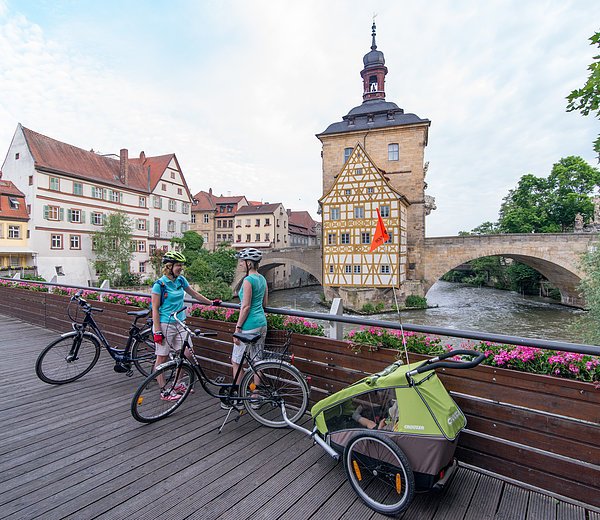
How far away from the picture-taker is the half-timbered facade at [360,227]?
25797 millimetres

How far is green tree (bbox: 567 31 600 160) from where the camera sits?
5840 millimetres

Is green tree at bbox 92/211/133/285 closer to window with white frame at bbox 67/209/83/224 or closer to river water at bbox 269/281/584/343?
window with white frame at bbox 67/209/83/224

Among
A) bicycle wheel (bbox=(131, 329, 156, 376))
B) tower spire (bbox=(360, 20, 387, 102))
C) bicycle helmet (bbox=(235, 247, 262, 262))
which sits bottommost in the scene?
bicycle wheel (bbox=(131, 329, 156, 376))

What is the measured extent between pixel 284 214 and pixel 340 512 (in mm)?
48514

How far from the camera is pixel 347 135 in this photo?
30547mm

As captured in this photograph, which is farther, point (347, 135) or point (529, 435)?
point (347, 135)

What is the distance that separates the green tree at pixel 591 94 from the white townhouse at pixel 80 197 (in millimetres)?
Answer: 29564

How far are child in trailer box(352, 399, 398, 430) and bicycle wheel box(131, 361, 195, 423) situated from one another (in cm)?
190

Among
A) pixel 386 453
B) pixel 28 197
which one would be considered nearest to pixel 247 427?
pixel 386 453

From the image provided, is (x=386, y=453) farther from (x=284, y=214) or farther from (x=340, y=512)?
(x=284, y=214)

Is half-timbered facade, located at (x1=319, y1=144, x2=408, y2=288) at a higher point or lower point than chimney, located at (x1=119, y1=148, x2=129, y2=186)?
lower

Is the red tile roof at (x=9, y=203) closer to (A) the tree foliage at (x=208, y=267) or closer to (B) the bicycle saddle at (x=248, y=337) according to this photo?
(A) the tree foliage at (x=208, y=267)

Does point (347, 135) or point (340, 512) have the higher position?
point (347, 135)

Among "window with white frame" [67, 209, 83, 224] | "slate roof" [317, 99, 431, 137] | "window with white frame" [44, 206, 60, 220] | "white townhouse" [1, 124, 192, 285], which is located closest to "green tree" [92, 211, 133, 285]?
"white townhouse" [1, 124, 192, 285]
